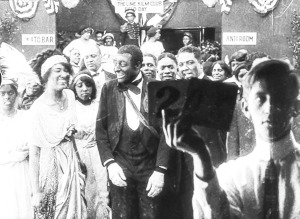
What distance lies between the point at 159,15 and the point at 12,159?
1413 mm

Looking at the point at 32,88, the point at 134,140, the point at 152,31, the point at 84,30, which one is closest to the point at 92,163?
the point at 134,140

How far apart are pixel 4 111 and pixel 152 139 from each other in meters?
1.09

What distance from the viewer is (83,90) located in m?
6.11

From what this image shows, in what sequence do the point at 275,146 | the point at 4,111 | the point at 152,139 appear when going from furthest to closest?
the point at 4,111, the point at 152,139, the point at 275,146

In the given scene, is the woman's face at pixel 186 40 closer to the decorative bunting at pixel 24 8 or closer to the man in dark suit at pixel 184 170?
the man in dark suit at pixel 184 170

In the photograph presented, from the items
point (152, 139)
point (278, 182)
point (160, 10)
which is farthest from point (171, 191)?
point (160, 10)

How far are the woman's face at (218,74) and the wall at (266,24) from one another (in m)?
0.14

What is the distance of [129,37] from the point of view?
592cm

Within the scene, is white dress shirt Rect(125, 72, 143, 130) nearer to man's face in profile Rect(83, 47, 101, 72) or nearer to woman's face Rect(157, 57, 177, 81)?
woman's face Rect(157, 57, 177, 81)

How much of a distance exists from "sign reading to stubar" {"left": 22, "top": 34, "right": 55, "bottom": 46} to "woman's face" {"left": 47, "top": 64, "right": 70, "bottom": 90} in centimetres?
17

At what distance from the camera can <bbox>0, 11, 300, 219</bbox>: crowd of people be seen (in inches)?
214

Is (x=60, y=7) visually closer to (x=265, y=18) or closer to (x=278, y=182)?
(x=265, y=18)

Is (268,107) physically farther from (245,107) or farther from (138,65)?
(138,65)

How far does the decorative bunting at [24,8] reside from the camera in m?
5.97
